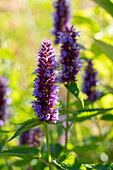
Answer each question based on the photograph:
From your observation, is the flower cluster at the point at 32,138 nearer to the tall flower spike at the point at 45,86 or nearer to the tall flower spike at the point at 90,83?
the tall flower spike at the point at 90,83

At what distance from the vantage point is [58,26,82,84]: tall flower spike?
1.37 meters

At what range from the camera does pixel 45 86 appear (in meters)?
1.17

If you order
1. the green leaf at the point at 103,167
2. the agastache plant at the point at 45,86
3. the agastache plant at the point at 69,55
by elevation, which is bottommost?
the green leaf at the point at 103,167

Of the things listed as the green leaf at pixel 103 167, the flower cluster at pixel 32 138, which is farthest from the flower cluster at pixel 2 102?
the green leaf at pixel 103 167

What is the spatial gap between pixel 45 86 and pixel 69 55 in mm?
318

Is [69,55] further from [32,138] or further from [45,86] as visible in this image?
[32,138]

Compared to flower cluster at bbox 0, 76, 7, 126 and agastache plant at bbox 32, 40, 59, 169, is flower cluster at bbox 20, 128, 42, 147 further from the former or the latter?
agastache plant at bbox 32, 40, 59, 169

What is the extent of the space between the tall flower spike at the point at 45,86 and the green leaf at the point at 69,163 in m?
0.18

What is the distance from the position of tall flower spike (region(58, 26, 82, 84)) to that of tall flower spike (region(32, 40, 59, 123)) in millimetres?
226

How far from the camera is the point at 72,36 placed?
1378 mm

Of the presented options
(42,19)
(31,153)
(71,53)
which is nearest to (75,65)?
(71,53)

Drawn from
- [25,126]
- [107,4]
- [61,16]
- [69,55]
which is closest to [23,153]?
[25,126]

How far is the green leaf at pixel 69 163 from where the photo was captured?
1040mm

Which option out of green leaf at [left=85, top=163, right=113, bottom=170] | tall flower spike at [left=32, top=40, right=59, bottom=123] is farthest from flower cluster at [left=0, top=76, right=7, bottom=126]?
green leaf at [left=85, top=163, right=113, bottom=170]
